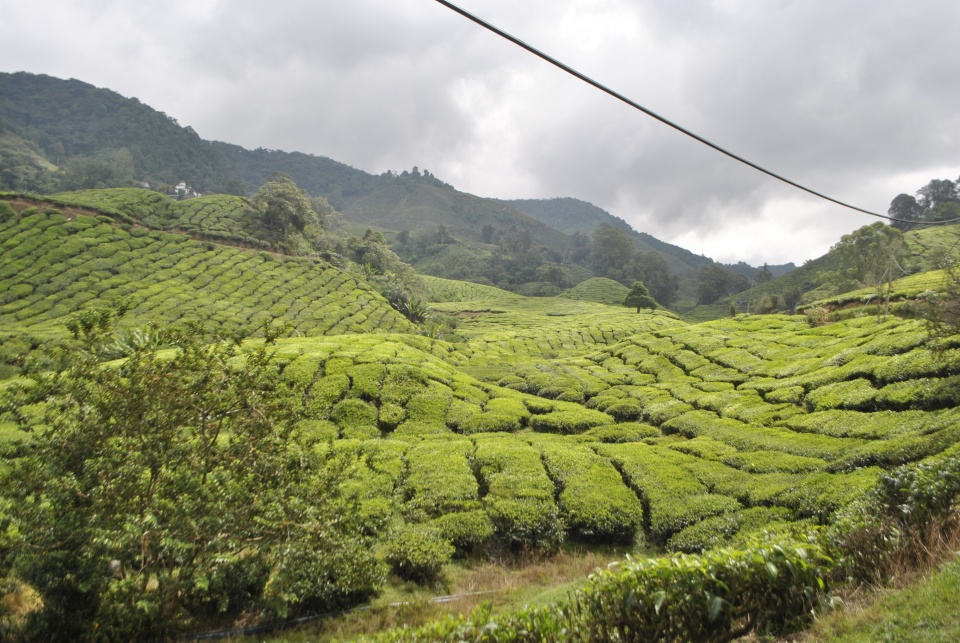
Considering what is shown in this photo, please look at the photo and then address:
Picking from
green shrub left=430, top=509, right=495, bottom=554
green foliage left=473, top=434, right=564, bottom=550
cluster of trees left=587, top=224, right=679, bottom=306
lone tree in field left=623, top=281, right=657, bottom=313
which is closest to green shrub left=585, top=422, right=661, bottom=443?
green foliage left=473, top=434, right=564, bottom=550

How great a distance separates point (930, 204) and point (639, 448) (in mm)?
154592

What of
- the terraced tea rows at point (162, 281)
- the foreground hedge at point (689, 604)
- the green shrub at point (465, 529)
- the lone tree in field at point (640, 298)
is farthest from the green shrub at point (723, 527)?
the lone tree in field at point (640, 298)

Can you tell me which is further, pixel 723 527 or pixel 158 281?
pixel 158 281

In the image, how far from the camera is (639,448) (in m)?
19.0

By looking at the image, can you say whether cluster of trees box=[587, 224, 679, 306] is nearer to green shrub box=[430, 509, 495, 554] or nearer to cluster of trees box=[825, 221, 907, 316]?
cluster of trees box=[825, 221, 907, 316]

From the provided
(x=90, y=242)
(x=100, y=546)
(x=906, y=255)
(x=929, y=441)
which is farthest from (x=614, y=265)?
(x=100, y=546)

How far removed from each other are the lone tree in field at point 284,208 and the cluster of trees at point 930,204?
414 ft

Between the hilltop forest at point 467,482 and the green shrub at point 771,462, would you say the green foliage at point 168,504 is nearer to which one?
the hilltop forest at point 467,482

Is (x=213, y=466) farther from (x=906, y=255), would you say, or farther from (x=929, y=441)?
(x=906, y=255)

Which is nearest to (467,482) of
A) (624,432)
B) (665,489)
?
(665,489)

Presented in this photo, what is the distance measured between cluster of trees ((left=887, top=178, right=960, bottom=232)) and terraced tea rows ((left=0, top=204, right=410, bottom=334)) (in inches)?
4868

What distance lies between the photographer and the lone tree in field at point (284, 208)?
72312 mm

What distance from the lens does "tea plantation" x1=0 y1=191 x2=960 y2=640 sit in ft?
21.7

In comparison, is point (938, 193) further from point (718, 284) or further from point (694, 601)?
point (694, 601)
